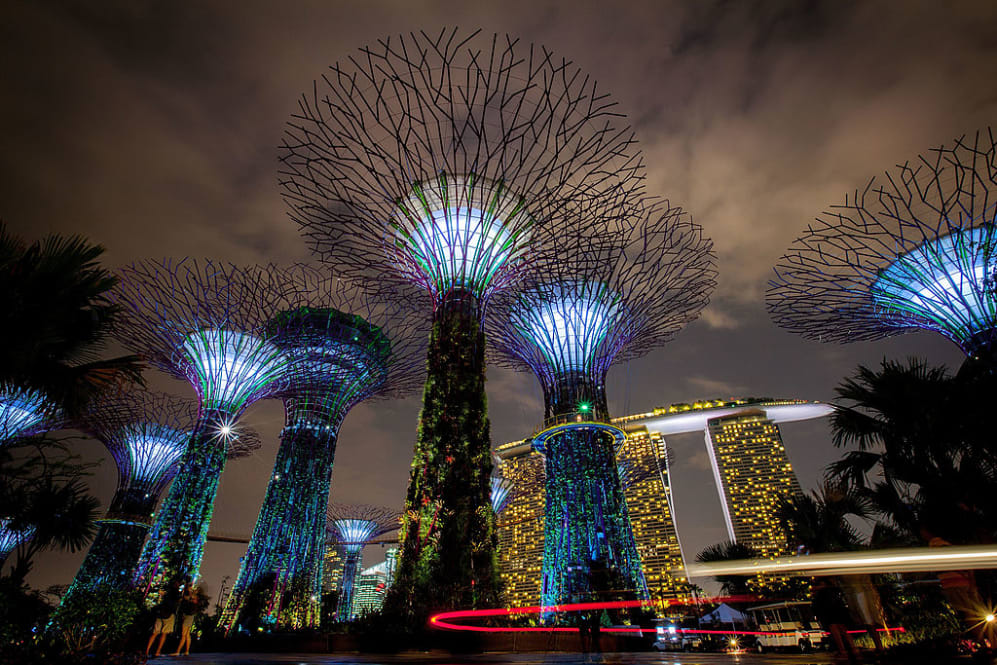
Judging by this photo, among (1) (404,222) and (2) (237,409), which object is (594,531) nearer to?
(1) (404,222)

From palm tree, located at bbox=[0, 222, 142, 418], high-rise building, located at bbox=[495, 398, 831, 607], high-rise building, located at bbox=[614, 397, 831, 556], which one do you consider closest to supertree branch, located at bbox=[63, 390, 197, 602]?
palm tree, located at bbox=[0, 222, 142, 418]

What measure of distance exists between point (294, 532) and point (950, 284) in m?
30.8

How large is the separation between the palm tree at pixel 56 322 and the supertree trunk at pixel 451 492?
8.88m

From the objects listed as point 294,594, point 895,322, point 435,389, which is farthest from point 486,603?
point 895,322

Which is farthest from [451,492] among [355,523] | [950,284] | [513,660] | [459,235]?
[355,523]

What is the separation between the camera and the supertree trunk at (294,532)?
76.9 feet

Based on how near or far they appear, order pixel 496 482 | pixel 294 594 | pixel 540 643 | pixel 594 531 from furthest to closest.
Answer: pixel 496 482
pixel 294 594
pixel 594 531
pixel 540 643

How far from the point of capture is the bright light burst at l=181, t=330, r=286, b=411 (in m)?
24.7

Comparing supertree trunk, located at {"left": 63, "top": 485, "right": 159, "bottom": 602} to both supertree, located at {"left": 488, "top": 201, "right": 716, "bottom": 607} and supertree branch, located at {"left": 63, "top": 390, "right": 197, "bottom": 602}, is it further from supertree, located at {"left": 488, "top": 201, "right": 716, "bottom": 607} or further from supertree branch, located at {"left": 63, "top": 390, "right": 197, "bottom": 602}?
supertree, located at {"left": 488, "top": 201, "right": 716, "bottom": 607}

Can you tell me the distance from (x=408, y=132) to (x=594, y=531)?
15.8 metres

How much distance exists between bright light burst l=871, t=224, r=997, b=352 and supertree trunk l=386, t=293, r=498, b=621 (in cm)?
1704

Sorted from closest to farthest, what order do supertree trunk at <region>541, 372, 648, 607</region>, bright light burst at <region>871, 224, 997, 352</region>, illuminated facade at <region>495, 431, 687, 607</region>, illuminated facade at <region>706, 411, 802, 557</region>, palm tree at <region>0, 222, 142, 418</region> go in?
palm tree at <region>0, 222, 142, 418</region>
bright light burst at <region>871, 224, 997, 352</region>
supertree trunk at <region>541, 372, 648, 607</region>
illuminated facade at <region>495, 431, 687, 607</region>
illuminated facade at <region>706, 411, 802, 557</region>

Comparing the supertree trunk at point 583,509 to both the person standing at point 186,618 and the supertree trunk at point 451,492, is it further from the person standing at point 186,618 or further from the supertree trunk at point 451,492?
the person standing at point 186,618

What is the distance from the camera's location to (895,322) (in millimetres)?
21250
